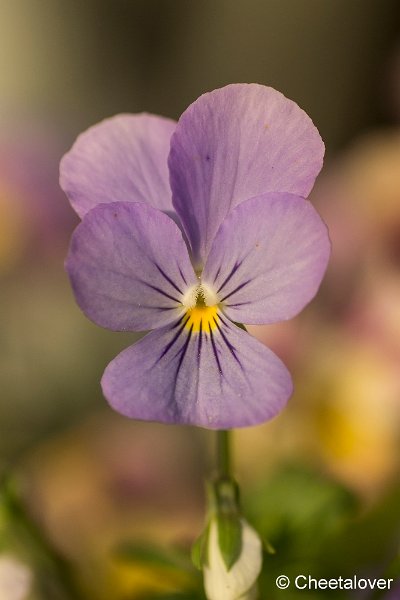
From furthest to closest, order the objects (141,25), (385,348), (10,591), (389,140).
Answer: (141,25), (389,140), (385,348), (10,591)

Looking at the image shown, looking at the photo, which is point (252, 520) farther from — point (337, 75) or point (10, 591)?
point (337, 75)

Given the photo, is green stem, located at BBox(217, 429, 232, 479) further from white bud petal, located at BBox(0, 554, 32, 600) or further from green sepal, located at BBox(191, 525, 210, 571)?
white bud petal, located at BBox(0, 554, 32, 600)

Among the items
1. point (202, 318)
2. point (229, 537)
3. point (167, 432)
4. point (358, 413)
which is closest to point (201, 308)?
point (202, 318)

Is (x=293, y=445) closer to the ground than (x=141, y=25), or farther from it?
closer to the ground

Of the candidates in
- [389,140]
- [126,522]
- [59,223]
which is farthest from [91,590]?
[389,140]

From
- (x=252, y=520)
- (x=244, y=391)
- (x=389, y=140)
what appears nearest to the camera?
(x=244, y=391)

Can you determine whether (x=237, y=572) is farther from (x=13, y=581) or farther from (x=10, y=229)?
(x=10, y=229)

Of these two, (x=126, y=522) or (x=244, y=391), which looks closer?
(x=244, y=391)

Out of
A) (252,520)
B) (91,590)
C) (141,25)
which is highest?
(141,25)

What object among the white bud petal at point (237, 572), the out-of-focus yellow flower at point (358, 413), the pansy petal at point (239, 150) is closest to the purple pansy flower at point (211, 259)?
the pansy petal at point (239, 150)

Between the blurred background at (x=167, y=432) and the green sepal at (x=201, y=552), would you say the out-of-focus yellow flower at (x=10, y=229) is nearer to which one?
the blurred background at (x=167, y=432)
